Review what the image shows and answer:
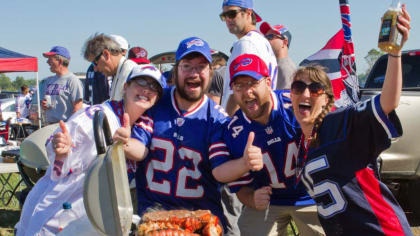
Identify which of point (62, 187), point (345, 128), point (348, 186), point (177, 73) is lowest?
point (62, 187)

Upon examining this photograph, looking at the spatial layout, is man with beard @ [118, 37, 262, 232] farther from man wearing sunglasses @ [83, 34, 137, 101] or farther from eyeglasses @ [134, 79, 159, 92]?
man wearing sunglasses @ [83, 34, 137, 101]

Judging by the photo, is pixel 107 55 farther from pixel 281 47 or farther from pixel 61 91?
pixel 61 91

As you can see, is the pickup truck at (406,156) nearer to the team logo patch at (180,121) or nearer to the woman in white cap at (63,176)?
the team logo patch at (180,121)

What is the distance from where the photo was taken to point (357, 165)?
2207 mm

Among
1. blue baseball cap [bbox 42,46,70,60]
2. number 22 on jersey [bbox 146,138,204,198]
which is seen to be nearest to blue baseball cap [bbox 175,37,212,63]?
number 22 on jersey [bbox 146,138,204,198]

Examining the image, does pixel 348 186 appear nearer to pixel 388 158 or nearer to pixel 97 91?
pixel 388 158

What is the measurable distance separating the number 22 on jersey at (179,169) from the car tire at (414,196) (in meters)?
3.48

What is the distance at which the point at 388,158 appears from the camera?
518 cm

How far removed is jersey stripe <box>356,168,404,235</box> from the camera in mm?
2178

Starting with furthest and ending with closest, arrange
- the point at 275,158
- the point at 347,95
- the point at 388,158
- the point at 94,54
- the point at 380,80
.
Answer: the point at 380,80
the point at 388,158
the point at 94,54
the point at 347,95
the point at 275,158

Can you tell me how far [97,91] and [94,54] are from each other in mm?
1136

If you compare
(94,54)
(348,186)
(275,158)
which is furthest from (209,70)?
(94,54)

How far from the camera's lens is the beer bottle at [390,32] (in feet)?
6.40

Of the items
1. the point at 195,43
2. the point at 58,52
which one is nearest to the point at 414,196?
the point at 195,43
